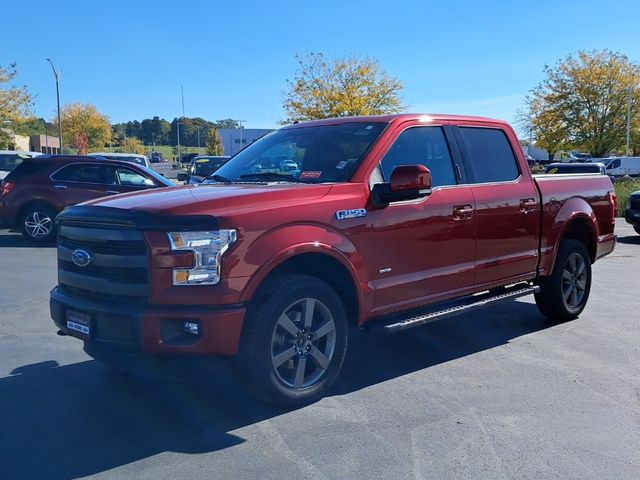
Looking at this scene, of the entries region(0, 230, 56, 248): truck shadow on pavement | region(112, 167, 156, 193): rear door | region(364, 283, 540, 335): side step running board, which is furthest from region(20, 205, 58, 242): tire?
region(364, 283, 540, 335): side step running board

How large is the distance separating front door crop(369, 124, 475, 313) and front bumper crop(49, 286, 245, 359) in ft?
4.27

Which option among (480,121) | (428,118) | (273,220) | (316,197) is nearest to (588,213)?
(480,121)

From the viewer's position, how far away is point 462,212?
18.0 ft

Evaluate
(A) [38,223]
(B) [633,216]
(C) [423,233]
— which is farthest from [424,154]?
(B) [633,216]

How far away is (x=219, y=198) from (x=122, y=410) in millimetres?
1587

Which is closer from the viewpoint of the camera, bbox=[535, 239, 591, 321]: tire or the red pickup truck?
the red pickup truck

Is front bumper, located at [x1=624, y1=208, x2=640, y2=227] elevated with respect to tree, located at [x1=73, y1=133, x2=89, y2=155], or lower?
lower

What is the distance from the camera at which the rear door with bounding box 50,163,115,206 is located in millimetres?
12695

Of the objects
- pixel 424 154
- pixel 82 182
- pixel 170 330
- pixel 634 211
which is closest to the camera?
pixel 170 330

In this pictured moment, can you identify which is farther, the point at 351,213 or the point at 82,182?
the point at 82,182

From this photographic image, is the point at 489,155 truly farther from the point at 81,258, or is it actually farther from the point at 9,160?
the point at 9,160

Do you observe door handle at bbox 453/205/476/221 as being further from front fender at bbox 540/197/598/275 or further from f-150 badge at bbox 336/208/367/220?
front fender at bbox 540/197/598/275

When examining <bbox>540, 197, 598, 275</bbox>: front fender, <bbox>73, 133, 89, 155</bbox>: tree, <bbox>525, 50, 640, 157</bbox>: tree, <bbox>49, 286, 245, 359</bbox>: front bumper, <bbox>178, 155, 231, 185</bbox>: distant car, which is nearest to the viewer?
<bbox>49, 286, 245, 359</bbox>: front bumper

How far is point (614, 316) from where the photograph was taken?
7340 millimetres
